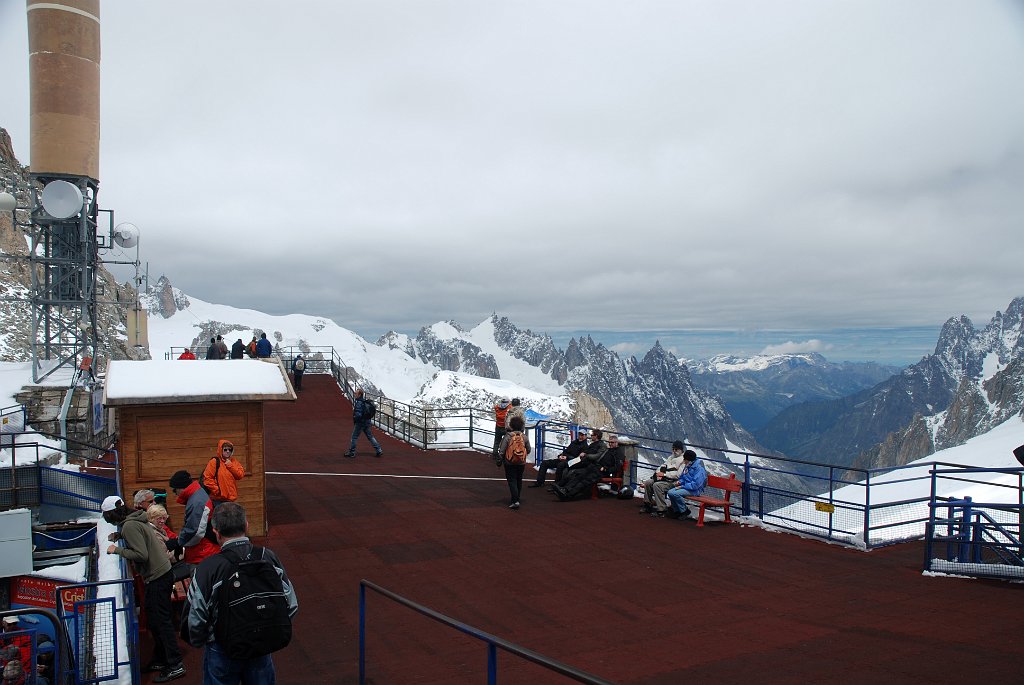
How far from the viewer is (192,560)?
7.48m

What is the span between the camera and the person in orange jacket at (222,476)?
898 cm

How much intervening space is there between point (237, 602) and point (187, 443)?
7.35 m

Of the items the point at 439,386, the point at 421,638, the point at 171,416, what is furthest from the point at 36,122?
the point at 439,386

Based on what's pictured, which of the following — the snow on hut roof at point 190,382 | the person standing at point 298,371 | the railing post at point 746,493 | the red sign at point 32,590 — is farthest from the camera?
the person standing at point 298,371

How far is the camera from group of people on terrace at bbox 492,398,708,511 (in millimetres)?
12336

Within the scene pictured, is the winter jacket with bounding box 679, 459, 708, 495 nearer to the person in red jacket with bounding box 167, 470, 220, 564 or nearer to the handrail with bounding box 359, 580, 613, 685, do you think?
the handrail with bounding box 359, 580, 613, 685

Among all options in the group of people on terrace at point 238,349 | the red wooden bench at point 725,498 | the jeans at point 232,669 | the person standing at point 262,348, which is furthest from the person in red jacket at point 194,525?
the person standing at point 262,348

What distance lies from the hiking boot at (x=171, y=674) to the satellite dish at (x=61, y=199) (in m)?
22.3

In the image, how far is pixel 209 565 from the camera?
4195mm

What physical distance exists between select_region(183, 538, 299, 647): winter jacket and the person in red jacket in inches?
124

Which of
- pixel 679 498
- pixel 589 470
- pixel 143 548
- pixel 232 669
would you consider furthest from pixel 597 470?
pixel 232 669

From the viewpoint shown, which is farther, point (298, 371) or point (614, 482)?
point (298, 371)

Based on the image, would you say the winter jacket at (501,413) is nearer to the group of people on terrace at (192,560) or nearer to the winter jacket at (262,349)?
the group of people on terrace at (192,560)

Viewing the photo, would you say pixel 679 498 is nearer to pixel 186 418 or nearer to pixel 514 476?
pixel 514 476
